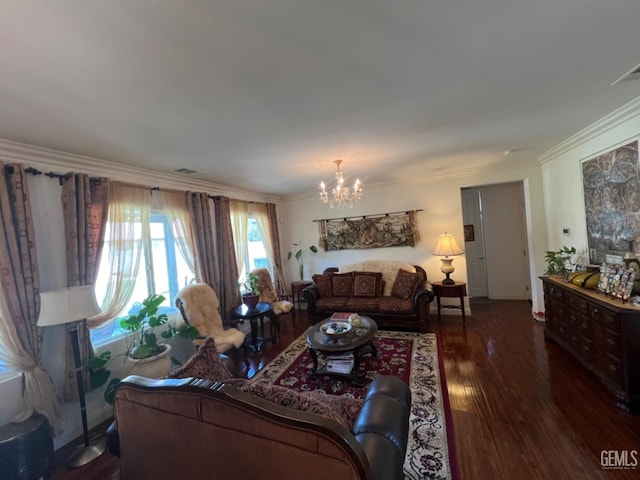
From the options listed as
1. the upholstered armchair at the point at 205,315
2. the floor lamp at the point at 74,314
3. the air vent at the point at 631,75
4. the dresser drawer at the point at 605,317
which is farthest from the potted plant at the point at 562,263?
the floor lamp at the point at 74,314

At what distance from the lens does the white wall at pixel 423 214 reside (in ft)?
13.9

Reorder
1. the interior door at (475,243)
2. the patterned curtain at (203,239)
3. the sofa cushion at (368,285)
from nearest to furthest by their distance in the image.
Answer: the patterned curtain at (203,239) → the sofa cushion at (368,285) → the interior door at (475,243)

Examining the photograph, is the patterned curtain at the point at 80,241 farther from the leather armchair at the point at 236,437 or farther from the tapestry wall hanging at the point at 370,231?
the tapestry wall hanging at the point at 370,231

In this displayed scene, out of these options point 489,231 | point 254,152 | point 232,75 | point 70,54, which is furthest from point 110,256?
point 489,231

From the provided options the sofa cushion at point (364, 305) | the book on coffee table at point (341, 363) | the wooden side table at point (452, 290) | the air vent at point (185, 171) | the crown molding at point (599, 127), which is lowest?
the book on coffee table at point (341, 363)

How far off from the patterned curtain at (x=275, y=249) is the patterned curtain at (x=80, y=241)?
3.07 metres

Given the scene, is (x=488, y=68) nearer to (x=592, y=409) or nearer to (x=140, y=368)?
(x=592, y=409)

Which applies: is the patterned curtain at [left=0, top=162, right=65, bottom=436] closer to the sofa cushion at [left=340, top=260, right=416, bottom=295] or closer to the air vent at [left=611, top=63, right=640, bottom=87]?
the sofa cushion at [left=340, top=260, right=416, bottom=295]

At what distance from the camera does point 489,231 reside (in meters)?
5.55

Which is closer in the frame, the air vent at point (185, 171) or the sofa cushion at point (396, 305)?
the air vent at point (185, 171)

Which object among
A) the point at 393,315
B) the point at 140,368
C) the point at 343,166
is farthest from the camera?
the point at 393,315

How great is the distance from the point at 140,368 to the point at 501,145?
15.0ft

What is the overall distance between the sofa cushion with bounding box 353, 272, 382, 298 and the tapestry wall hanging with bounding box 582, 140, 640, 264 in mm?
2682

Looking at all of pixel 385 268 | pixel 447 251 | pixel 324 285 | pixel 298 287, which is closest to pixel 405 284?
pixel 385 268
